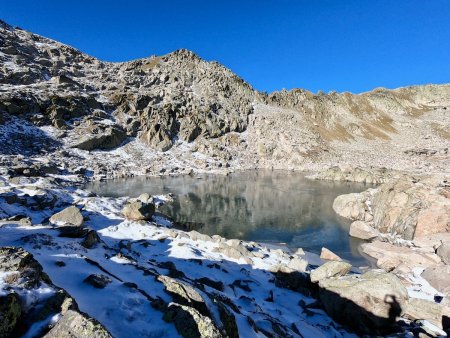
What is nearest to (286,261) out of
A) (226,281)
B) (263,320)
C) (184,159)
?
(226,281)

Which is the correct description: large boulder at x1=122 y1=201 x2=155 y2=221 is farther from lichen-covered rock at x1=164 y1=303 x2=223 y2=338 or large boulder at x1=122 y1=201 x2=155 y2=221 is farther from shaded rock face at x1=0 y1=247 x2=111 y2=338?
lichen-covered rock at x1=164 y1=303 x2=223 y2=338

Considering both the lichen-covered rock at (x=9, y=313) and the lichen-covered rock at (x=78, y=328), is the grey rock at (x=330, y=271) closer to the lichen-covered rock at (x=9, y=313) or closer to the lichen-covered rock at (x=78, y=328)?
the lichen-covered rock at (x=78, y=328)

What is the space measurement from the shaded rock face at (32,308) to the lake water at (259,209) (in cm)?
2123

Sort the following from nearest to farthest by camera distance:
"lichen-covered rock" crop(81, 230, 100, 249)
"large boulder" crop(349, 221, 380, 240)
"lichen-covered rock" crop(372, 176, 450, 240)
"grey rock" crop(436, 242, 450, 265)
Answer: "lichen-covered rock" crop(81, 230, 100, 249) → "grey rock" crop(436, 242, 450, 265) → "lichen-covered rock" crop(372, 176, 450, 240) → "large boulder" crop(349, 221, 380, 240)

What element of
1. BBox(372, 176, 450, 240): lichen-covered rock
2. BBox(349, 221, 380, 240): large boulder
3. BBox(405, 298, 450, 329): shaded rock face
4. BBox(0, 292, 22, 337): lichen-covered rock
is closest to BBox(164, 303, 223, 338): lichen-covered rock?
BBox(0, 292, 22, 337): lichen-covered rock

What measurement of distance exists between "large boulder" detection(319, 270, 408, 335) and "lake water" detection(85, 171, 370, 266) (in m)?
9.43

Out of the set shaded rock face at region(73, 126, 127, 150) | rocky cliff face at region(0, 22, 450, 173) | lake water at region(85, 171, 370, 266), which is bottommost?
lake water at region(85, 171, 370, 266)

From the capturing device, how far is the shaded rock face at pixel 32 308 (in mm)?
4871

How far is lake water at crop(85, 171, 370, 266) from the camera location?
89.9 feet

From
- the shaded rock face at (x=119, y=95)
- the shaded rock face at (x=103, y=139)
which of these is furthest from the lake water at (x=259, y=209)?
the shaded rock face at (x=119, y=95)

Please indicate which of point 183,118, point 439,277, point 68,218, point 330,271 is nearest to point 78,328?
point 330,271

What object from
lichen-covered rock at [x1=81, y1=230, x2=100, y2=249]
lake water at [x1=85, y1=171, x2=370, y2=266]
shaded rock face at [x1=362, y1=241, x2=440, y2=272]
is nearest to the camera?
lichen-covered rock at [x1=81, y1=230, x2=100, y2=249]

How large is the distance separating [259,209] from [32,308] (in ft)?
110

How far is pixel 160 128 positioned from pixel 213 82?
131ft
